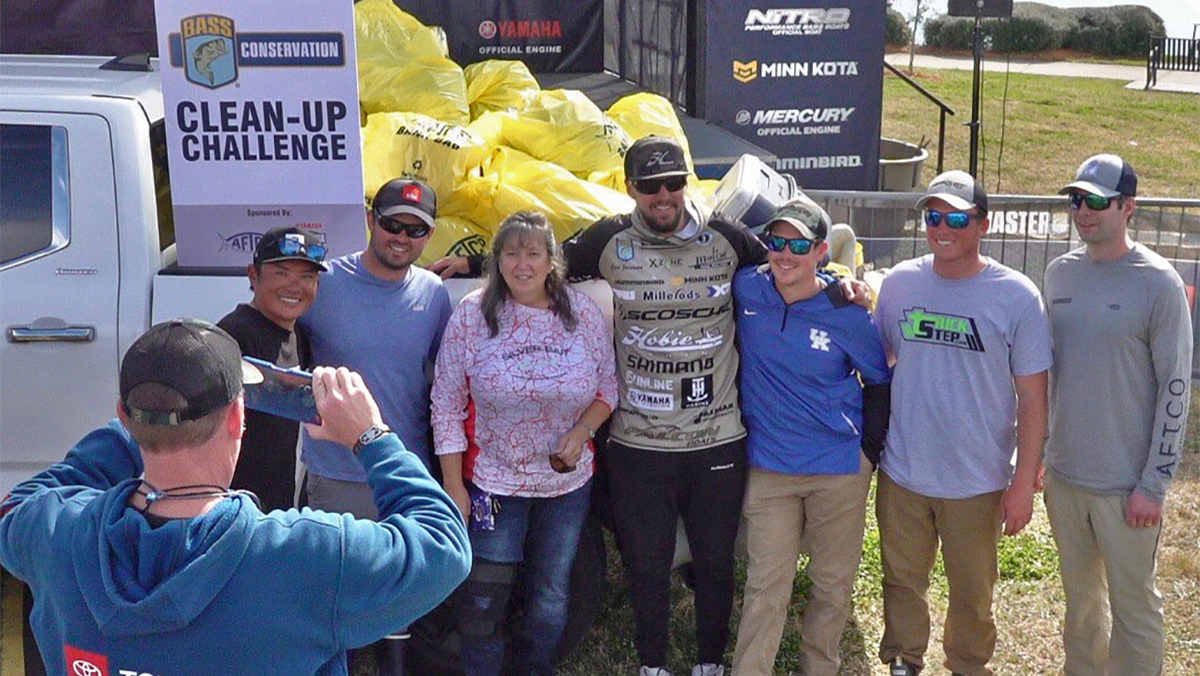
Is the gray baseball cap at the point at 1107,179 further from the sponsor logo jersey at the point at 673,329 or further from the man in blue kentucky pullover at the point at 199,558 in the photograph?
the man in blue kentucky pullover at the point at 199,558

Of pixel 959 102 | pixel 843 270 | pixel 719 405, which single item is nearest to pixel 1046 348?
pixel 843 270

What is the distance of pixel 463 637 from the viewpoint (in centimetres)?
393

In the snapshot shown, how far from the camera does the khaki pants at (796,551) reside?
3.98 metres

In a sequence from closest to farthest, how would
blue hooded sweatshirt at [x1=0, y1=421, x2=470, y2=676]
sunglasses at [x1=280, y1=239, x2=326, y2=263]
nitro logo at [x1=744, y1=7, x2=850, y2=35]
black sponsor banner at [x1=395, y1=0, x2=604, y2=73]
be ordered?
blue hooded sweatshirt at [x1=0, y1=421, x2=470, y2=676], sunglasses at [x1=280, y1=239, x2=326, y2=263], nitro logo at [x1=744, y1=7, x2=850, y2=35], black sponsor banner at [x1=395, y1=0, x2=604, y2=73]

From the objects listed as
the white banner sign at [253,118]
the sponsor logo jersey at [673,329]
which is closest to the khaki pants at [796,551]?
the sponsor logo jersey at [673,329]

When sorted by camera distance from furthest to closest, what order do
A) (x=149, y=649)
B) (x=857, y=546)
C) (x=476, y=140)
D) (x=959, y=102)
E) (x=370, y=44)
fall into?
(x=959, y=102)
(x=370, y=44)
(x=476, y=140)
(x=857, y=546)
(x=149, y=649)

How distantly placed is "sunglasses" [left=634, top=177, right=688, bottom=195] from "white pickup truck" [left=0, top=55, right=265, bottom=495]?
1309 mm

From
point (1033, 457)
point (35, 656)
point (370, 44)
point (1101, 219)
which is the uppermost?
point (370, 44)

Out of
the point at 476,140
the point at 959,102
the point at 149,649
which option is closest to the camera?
the point at 149,649

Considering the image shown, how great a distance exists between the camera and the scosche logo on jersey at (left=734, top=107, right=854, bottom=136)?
9.20 meters

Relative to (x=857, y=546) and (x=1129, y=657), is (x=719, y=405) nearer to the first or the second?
(x=857, y=546)

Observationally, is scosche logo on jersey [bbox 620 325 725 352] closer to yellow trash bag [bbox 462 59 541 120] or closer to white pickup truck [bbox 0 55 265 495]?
white pickup truck [bbox 0 55 265 495]

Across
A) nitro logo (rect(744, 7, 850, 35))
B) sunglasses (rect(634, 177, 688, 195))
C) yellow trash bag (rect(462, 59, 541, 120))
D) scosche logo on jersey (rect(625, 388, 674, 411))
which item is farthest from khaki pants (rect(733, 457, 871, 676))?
nitro logo (rect(744, 7, 850, 35))

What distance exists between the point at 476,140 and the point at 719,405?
1.48m
